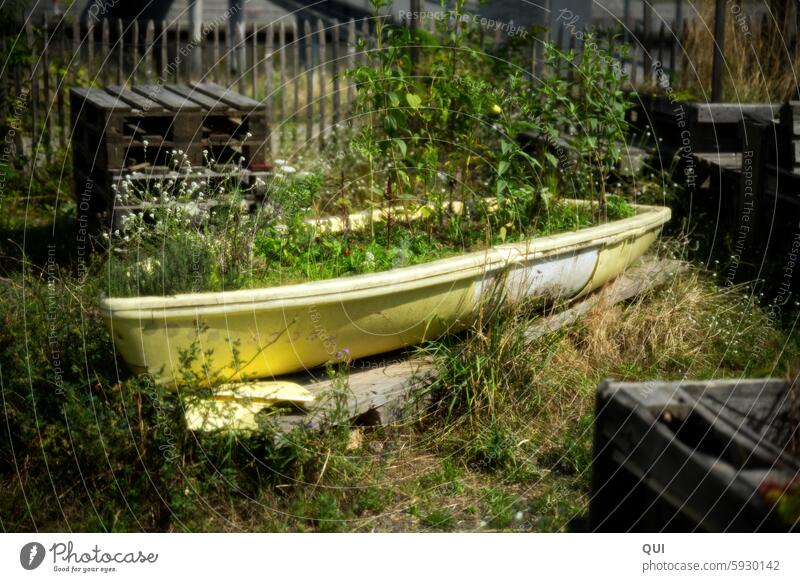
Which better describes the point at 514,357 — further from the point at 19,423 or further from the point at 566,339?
the point at 19,423

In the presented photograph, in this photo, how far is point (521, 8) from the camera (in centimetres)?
973

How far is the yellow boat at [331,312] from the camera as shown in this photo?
3.90 meters

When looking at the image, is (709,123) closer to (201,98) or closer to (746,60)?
(746,60)

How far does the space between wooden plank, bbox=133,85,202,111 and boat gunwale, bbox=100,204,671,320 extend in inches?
73.5

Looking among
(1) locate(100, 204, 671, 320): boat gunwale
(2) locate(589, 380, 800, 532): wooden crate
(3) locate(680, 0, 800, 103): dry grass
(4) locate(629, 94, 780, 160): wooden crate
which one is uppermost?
(3) locate(680, 0, 800, 103): dry grass

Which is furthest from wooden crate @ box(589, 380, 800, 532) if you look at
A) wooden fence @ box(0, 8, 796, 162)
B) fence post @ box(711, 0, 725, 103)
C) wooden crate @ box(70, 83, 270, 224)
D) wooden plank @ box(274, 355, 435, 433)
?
wooden fence @ box(0, 8, 796, 162)

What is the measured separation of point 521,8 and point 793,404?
293 inches

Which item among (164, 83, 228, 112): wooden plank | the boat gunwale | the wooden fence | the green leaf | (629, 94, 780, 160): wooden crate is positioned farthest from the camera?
the wooden fence

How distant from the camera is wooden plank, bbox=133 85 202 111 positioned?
5.69m

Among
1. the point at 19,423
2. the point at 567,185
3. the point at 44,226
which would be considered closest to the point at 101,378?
the point at 19,423

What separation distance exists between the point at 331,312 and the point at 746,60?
5260mm

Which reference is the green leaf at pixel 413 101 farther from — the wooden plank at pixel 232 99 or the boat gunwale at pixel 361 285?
the wooden plank at pixel 232 99
